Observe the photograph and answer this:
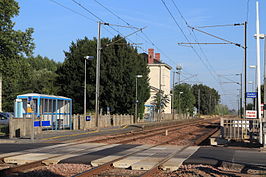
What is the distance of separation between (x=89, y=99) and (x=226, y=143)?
3792cm

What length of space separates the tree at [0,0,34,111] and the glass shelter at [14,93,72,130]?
347 inches

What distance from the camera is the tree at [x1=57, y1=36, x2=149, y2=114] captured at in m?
56.3

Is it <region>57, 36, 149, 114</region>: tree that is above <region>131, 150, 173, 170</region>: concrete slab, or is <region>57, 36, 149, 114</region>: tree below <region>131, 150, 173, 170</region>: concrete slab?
above

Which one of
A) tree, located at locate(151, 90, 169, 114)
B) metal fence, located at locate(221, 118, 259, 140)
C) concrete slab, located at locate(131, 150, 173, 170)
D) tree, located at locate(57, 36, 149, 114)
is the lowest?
concrete slab, located at locate(131, 150, 173, 170)

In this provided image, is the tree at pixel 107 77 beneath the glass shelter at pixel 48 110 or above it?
above

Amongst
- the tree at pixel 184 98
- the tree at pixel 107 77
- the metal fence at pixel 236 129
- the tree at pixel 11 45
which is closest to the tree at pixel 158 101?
the tree at pixel 107 77

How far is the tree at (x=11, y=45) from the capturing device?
4003 cm

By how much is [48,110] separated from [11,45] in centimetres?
1121

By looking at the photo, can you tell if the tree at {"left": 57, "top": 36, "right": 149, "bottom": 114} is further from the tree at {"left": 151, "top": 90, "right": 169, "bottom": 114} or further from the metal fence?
the metal fence

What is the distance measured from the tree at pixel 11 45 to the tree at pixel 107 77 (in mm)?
15732

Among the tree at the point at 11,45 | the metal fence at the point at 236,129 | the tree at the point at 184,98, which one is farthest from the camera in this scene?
the tree at the point at 184,98

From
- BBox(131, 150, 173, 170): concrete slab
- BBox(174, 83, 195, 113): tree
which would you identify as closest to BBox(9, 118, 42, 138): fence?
BBox(131, 150, 173, 170): concrete slab

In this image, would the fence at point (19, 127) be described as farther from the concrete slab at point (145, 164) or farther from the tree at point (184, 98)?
the tree at point (184, 98)

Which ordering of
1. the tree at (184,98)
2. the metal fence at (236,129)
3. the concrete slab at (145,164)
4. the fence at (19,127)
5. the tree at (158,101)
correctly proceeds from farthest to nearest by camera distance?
1. the tree at (184,98)
2. the tree at (158,101)
3. the fence at (19,127)
4. the metal fence at (236,129)
5. the concrete slab at (145,164)
